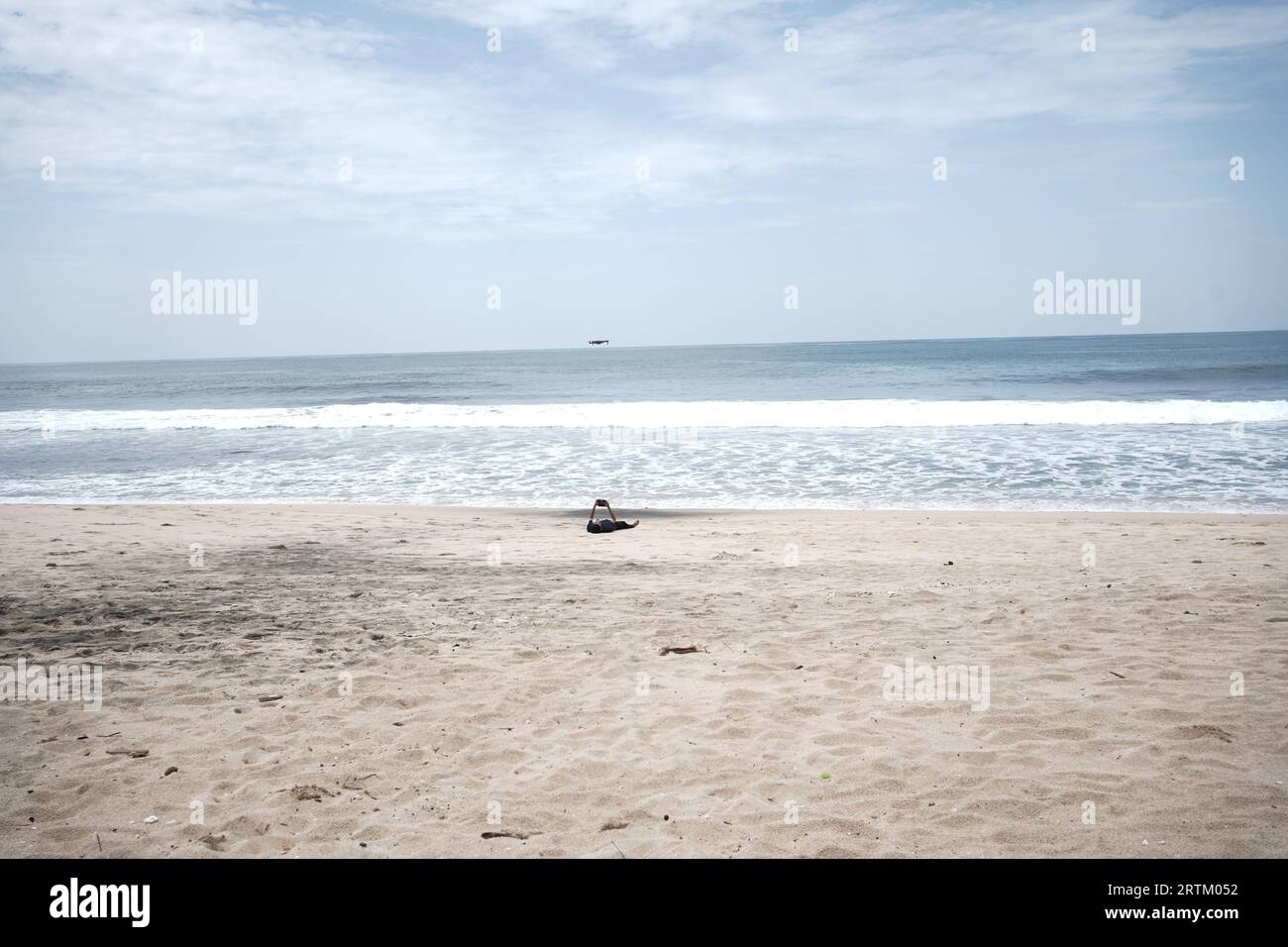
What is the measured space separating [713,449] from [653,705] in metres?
16.0

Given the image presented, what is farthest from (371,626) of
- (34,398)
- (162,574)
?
(34,398)

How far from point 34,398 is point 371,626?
58.7 m

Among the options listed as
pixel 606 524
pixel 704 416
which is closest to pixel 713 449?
pixel 704 416

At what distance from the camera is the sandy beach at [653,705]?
3.72 metres

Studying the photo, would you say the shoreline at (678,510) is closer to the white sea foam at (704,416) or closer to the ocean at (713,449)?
the ocean at (713,449)

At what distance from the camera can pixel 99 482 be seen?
17.5m

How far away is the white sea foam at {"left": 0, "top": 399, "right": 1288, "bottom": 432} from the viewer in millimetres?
25703

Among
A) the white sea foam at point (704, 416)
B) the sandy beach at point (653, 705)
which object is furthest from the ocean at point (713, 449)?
the sandy beach at point (653, 705)

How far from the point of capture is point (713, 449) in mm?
20828

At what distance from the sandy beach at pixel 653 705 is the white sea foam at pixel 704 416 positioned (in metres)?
17.7

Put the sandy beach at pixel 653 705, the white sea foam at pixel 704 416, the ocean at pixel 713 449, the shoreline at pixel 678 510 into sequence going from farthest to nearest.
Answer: the white sea foam at pixel 704 416 < the ocean at pixel 713 449 < the shoreline at pixel 678 510 < the sandy beach at pixel 653 705

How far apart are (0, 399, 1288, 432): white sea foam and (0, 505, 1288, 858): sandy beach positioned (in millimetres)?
17746
